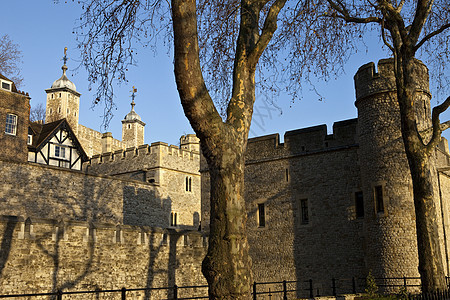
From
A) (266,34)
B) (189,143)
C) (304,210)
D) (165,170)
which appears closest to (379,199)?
(304,210)

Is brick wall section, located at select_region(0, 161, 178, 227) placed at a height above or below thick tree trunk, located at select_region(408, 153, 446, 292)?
above

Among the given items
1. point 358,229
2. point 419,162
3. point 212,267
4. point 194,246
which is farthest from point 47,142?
point 212,267

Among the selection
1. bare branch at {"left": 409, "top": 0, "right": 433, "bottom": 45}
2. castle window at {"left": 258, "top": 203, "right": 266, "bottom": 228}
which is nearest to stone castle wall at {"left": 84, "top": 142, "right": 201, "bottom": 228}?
castle window at {"left": 258, "top": 203, "right": 266, "bottom": 228}

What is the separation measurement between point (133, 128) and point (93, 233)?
46685mm

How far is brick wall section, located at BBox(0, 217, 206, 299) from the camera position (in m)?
14.1

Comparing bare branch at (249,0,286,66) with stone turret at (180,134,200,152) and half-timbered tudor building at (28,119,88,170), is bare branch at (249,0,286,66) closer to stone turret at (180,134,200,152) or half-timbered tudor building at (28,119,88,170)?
half-timbered tudor building at (28,119,88,170)

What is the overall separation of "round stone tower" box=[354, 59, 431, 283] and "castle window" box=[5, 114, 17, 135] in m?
19.4

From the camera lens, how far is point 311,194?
20.2 meters

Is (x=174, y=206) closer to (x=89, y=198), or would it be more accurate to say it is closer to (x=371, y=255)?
(x=89, y=198)

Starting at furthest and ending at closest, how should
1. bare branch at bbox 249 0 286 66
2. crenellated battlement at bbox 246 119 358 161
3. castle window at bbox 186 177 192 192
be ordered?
castle window at bbox 186 177 192 192 < crenellated battlement at bbox 246 119 358 161 < bare branch at bbox 249 0 286 66

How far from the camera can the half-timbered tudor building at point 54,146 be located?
32750 millimetres

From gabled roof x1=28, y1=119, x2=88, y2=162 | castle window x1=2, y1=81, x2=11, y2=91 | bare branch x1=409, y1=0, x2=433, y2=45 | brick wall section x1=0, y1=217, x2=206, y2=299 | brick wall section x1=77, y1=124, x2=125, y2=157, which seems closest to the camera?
bare branch x1=409, y1=0, x2=433, y2=45

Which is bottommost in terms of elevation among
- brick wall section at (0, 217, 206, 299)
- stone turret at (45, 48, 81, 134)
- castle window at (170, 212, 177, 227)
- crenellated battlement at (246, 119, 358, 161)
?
brick wall section at (0, 217, 206, 299)

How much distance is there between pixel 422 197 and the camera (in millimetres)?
12008
